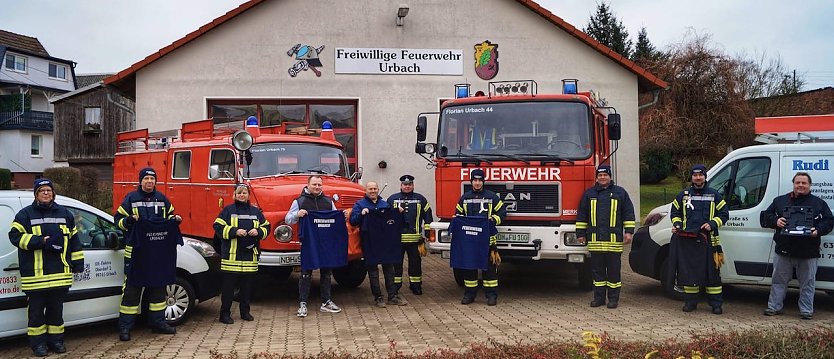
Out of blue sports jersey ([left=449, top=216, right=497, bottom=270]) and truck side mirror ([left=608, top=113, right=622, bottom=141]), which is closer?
blue sports jersey ([left=449, top=216, right=497, bottom=270])

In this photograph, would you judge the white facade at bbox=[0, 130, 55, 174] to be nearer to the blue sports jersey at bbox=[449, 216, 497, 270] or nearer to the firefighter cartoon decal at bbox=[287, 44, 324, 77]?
the firefighter cartoon decal at bbox=[287, 44, 324, 77]

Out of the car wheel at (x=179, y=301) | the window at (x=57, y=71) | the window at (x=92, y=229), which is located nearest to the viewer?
the window at (x=92, y=229)

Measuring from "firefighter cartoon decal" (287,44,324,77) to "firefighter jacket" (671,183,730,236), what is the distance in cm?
939

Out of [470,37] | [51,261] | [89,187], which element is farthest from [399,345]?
[89,187]

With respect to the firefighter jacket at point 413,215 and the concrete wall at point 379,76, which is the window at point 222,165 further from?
the concrete wall at point 379,76

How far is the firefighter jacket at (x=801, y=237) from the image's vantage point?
25.1 ft

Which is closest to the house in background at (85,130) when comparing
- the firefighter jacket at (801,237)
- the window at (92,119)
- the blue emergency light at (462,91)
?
the window at (92,119)

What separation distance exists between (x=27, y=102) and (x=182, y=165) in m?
49.8

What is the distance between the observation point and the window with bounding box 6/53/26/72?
53.1m

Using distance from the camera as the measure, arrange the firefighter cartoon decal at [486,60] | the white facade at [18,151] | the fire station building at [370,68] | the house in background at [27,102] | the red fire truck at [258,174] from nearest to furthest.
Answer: the red fire truck at [258,174] < the fire station building at [370,68] < the firefighter cartoon decal at [486,60] < the white facade at [18,151] < the house in background at [27,102]

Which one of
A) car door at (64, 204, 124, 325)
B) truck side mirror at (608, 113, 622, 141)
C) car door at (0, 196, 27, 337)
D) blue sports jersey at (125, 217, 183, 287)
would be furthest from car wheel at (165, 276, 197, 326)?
truck side mirror at (608, 113, 622, 141)

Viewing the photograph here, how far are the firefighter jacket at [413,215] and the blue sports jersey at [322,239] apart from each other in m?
1.21

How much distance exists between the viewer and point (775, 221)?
25.7ft

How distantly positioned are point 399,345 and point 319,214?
2.23m
